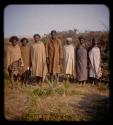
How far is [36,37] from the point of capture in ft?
6.61

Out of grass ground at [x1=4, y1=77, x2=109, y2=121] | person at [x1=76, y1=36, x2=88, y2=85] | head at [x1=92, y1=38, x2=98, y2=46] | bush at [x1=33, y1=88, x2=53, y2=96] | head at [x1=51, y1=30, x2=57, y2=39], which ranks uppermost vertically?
head at [x1=51, y1=30, x2=57, y2=39]

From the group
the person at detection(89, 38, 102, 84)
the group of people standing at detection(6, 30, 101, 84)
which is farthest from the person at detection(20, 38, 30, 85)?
the person at detection(89, 38, 102, 84)

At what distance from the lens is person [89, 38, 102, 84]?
6.68ft

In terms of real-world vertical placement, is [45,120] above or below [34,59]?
below

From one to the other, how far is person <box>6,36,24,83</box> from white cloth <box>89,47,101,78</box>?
50 centimetres

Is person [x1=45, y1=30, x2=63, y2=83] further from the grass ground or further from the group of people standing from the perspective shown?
the grass ground

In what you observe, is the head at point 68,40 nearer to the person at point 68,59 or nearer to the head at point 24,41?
the person at point 68,59

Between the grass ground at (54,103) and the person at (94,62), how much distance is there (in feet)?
0.26

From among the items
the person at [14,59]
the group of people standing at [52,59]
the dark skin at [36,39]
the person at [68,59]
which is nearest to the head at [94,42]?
the group of people standing at [52,59]

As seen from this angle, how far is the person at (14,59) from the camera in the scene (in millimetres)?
2021
